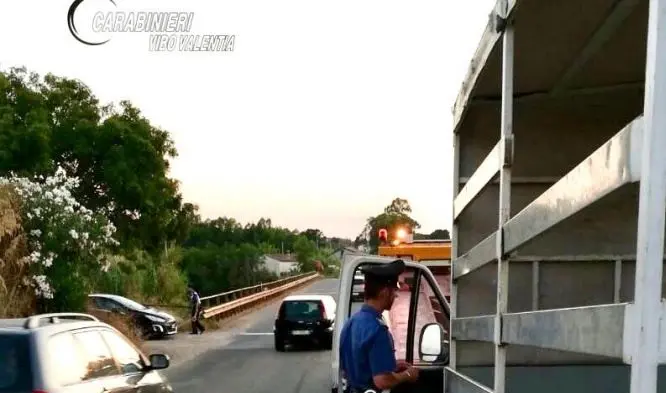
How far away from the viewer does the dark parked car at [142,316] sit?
81.9ft

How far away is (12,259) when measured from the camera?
661 inches

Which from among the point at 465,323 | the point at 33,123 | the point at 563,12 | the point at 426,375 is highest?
the point at 33,123

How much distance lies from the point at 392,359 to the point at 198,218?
1076 inches

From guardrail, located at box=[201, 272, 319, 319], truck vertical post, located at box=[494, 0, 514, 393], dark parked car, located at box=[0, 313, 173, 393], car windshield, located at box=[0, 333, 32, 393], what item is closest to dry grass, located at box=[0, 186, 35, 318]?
dark parked car, located at box=[0, 313, 173, 393]

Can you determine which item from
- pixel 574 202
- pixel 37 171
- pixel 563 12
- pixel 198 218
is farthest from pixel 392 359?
pixel 198 218

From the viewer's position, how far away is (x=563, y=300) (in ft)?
16.8

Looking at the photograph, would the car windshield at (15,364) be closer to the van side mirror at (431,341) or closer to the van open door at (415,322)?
the van open door at (415,322)

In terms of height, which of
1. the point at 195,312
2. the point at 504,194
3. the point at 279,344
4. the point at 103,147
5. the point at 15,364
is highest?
the point at 103,147

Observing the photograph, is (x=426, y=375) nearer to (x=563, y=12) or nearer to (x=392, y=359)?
(x=392, y=359)

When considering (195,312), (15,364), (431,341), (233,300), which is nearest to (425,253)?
(431,341)

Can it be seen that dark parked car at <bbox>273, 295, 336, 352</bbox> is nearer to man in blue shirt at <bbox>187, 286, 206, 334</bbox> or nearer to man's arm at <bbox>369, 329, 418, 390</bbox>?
man in blue shirt at <bbox>187, 286, 206, 334</bbox>

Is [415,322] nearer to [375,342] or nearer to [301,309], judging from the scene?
[375,342]

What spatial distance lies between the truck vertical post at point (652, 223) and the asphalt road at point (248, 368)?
39.1ft

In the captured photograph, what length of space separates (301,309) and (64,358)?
17.9 metres
